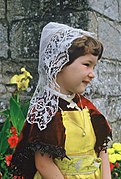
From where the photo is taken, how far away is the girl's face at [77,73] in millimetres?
1927

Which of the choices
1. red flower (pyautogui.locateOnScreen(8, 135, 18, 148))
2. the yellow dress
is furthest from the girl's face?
red flower (pyautogui.locateOnScreen(8, 135, 18, 148))

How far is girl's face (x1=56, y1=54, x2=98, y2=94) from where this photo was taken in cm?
193

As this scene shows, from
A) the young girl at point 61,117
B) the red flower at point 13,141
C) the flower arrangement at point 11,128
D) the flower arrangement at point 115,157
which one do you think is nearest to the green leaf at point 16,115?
the flower arrangement at point 11,128

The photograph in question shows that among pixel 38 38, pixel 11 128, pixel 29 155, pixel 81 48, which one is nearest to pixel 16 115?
pixel 11 128

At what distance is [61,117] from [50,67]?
0.22 metres

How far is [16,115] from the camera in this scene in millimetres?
2826

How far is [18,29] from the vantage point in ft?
11.0

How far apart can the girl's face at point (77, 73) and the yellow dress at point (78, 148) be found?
0.40 ft

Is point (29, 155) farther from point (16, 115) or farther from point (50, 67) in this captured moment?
point (16, 115)

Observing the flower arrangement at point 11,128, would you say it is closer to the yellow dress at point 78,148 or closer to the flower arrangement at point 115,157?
the flower arrangement at point 115,157

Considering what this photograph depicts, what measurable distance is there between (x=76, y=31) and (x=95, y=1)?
3.88ft

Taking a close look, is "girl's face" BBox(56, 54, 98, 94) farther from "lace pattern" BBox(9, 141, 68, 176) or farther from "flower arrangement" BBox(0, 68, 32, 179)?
"flower arrangement" BBox(0, 68, 32, 179)

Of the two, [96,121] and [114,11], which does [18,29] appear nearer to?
[114,11]

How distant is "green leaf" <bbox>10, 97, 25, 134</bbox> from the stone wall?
46 centimetres
